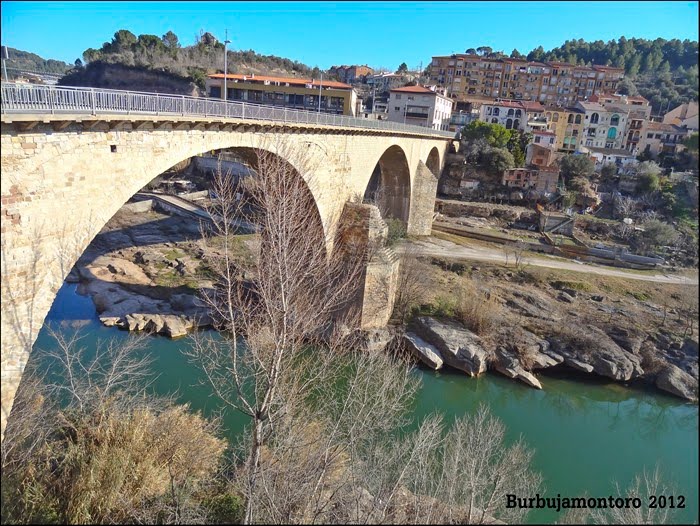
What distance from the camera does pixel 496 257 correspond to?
21484 mm

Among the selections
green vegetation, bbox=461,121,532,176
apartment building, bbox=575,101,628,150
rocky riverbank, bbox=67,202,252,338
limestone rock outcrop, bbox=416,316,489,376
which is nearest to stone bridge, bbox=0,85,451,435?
rocky riverbank, bbox=67,202,252,338

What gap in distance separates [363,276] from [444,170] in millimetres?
20470

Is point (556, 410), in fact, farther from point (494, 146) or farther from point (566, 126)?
point (566, 126)

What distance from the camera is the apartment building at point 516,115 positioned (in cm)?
3534

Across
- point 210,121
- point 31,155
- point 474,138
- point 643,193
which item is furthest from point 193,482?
point 474,138

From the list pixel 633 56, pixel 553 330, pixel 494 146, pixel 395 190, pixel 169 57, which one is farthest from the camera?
pixel 633 56

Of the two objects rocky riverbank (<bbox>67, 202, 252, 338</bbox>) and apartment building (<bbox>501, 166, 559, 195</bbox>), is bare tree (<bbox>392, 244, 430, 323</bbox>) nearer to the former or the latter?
rocky riverbank (<bbox>67, 202, 252, 338</bbox>)

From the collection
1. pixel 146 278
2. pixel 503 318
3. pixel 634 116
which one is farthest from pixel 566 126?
pixel 146 278

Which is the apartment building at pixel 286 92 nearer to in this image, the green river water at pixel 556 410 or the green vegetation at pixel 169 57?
A: the green vegetation at pixel 169 57

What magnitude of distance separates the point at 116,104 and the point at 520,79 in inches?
1967

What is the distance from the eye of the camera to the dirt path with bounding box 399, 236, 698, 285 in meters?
19.6

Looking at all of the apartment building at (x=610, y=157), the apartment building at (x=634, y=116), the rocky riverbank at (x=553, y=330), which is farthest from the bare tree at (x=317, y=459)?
the apartment building at (x=610, y=157)

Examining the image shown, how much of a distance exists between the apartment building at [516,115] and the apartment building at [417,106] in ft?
12.4

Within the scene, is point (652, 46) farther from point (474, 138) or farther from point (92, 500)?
point (92, 500)
